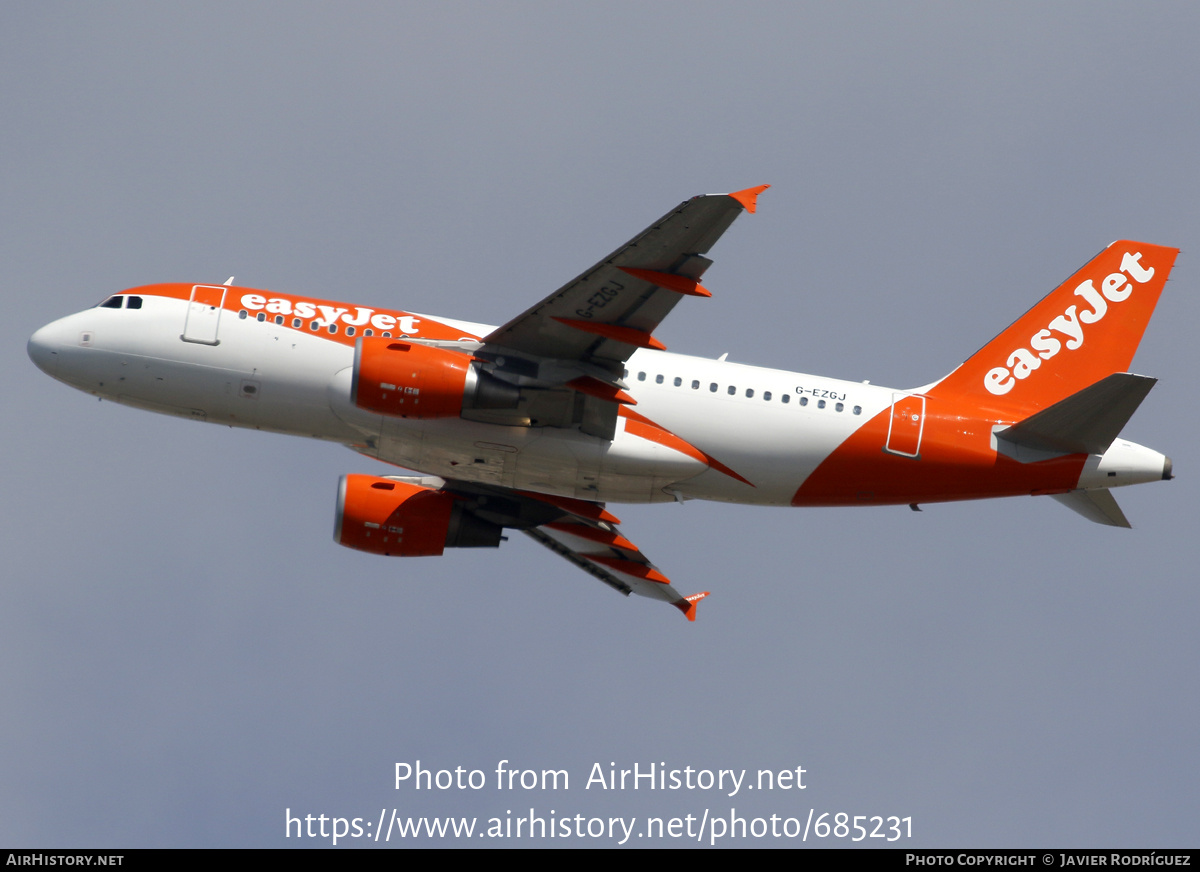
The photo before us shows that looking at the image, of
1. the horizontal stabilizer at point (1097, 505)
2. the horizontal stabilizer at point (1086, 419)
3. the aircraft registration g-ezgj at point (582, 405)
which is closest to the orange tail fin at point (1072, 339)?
the aircraft registration g-ezgj at point (582, 405)

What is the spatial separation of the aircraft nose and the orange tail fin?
79.8 feet

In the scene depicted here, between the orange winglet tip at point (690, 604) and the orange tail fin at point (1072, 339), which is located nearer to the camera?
the orange tail fin at point (1072, 339)

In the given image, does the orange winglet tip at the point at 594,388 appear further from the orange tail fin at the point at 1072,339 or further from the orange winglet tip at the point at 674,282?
the orange tail fin at the point at 1072,339

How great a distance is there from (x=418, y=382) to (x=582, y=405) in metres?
4.30

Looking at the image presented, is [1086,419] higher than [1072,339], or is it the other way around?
[1072,339]

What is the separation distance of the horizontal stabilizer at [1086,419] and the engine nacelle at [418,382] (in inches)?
551

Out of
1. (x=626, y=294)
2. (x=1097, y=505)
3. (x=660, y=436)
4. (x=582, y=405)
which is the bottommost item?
(x=1097, y=505)

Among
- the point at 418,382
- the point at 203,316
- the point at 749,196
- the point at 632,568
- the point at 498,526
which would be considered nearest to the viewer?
the point at 749,196

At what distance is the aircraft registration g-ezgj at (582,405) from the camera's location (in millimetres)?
31969

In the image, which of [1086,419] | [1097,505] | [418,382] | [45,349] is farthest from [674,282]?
[45,349]

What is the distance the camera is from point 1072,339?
37.4m

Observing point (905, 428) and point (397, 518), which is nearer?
point (905, 428)

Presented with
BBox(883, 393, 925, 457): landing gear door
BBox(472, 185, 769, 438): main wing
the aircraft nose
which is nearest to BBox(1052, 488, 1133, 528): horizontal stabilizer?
BBox(883, 393, 925, 457): landing gear door

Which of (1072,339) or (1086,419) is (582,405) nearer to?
(1086,419)
